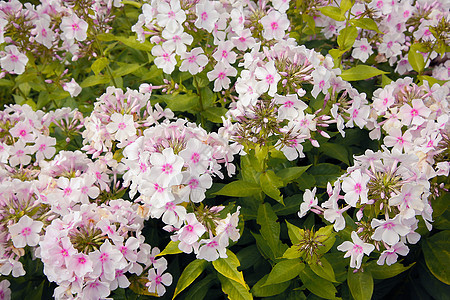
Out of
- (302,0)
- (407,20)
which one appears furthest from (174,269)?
(407,20)

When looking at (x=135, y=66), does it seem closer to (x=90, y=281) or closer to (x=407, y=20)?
(x=90, y=281)

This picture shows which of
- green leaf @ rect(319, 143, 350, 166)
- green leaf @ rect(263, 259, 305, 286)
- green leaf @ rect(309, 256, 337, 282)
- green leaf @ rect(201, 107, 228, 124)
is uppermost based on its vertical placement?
green leaf @ rect(201, 107, 228, 124)

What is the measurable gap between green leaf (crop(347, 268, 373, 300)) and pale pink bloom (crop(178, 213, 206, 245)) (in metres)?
0.90

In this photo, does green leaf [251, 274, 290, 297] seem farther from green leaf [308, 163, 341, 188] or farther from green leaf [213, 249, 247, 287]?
green leaf [308, 163, 341, 188]

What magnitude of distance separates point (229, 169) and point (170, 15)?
1066mm

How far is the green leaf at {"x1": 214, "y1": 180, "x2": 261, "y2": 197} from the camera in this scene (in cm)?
225

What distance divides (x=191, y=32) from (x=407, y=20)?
1.84m

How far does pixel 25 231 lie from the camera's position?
2.08 m

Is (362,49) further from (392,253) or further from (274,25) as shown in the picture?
(392,253)

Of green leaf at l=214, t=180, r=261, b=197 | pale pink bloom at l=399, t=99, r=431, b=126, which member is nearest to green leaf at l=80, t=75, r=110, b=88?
green leaf at l=214, t=180, r=261, b=197

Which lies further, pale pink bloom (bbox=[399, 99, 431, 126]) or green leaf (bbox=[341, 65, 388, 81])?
green leaf (bbox=[341, 65, 388, 81])

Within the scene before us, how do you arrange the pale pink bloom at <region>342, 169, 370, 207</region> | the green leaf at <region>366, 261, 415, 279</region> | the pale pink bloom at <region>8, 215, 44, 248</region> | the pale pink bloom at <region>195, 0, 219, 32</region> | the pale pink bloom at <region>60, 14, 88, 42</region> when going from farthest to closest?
the pale pink bloom at <region>60, 14, 88, 42</region>
the pale pink bloom at <region>195, 0, 219, 32</region>
the green leaf at <region>366, 261, 415, 279</region>
the pale pink bloom at <region>8, 215, 44, 248</region>
the pale pink bloom at <region>342, 169, 370, 207</region>

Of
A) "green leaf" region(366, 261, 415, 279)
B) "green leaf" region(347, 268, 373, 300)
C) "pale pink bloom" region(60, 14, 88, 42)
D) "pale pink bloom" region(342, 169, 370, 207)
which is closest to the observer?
"pale pink bloom" region(342, 169, 370, 207)

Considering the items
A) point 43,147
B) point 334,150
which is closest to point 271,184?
point 334,150
